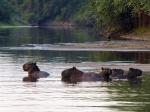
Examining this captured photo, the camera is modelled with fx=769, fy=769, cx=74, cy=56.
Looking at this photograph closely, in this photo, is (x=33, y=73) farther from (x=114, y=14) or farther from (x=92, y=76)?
(x=114, y=14)

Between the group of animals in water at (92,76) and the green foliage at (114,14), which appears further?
the green foliage at (114,14)

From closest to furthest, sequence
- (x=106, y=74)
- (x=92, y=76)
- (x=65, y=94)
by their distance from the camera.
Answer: (x=65, y=94), (x=92, y=76), (x=106, y=74)

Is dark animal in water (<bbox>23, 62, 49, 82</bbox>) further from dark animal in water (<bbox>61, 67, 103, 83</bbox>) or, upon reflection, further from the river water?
dark animal in water (<bbox>61, 67, 103, 83</bbox>)

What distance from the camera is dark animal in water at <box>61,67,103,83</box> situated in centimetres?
3538

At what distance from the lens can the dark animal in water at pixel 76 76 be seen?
3538cm

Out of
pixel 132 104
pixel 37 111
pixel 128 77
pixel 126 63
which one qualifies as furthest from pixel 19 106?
pixel 126 63

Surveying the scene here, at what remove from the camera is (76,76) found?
35844 mm

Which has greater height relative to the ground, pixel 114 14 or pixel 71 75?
pixel 114 14

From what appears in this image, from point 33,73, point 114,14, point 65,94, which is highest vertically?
point 114,14

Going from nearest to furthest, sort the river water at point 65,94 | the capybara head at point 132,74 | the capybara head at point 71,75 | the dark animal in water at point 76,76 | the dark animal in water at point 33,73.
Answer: the river water at point 65,94 < the dark animal in water at point 76,76 < the capybara head at point 71,75 < the capybara head at point 132,74 < the dark animal in water at point 33,73

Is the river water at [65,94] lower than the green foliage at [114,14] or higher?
lower

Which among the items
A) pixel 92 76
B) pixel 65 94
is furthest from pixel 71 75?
pixel 65 94

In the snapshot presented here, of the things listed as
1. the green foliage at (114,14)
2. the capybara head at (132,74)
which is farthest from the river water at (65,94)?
the green foliage at (114,14)

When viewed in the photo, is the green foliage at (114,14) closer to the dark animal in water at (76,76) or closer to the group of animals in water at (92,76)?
the group of animals in water at (92,76)
